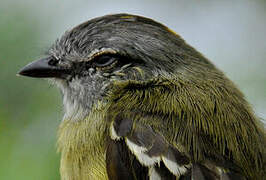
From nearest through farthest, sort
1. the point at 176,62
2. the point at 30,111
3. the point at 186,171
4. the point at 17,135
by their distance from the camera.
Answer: the point at 186,171, the point at 176,62, the point at 17,135, the point at 30,111

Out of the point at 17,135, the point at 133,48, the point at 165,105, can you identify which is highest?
the point at 133,48

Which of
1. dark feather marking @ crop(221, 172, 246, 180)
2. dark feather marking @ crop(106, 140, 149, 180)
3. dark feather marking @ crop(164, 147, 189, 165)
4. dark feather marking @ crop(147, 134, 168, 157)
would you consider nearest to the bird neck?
dark feather marking @ crop(106, 140, 149, 180)

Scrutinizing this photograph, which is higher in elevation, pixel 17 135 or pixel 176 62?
pixel 176 62

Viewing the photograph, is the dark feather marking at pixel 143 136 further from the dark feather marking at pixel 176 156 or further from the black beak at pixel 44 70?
the black beak at pixel 44 70

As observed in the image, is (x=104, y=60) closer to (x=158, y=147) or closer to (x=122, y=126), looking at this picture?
(x=122, y=126)

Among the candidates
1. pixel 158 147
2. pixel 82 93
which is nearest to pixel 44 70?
pixel 82 93

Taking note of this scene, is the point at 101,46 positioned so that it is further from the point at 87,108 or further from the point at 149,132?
the point at 149,132

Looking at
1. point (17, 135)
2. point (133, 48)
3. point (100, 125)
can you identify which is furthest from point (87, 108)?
point (17, 135)
